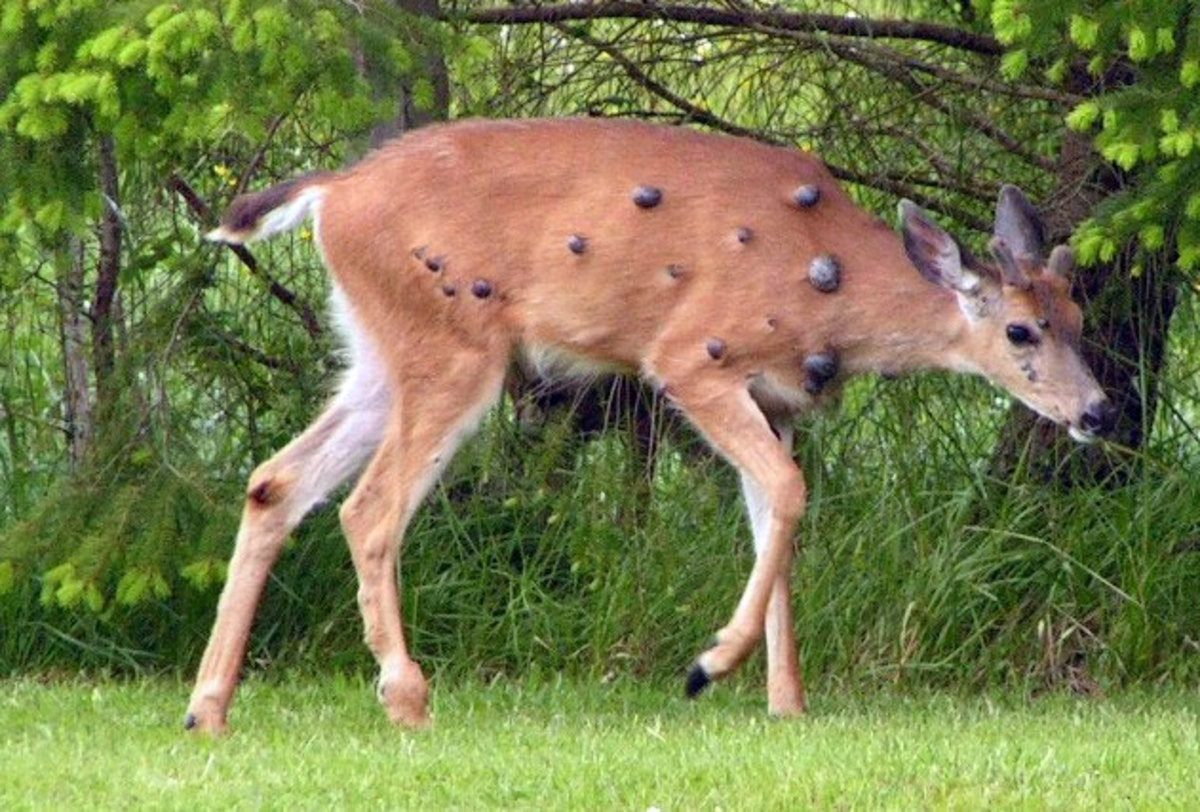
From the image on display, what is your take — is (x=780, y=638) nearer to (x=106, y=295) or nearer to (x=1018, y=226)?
(x=1018, y=226)

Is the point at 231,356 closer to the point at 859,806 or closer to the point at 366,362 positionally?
the point at 366,362

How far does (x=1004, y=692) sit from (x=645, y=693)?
1.24 meters

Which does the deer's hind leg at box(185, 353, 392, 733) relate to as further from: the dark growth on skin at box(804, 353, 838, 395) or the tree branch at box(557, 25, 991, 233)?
the tree branch at box(557, 25, 991, 233)

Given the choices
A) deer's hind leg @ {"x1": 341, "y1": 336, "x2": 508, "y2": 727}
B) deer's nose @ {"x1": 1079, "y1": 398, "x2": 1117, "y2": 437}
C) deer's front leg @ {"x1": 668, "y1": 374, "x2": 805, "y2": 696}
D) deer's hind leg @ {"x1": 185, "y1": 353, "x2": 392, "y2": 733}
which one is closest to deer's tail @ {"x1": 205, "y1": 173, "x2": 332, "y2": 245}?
deer's hind leg @ {"x1": 185, "y1": 353, "x2": 392, "y2": 733}

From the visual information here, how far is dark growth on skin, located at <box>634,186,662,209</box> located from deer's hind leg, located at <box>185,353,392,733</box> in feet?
3.21

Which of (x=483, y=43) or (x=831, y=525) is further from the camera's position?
(x=831, y=525)

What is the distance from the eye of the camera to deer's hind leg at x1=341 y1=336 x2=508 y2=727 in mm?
7930

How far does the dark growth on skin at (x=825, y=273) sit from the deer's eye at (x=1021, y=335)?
565mm

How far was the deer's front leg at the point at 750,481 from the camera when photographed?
7.63 metres

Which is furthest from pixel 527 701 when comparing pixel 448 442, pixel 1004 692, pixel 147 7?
pixel 147 7

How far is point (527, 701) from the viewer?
8.53 meters

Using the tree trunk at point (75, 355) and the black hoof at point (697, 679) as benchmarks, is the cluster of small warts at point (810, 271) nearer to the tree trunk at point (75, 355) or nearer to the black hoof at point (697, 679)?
the black hoof at point (697, 679)

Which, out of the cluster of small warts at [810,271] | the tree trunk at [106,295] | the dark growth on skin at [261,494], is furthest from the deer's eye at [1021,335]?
the tree trunk at [106,295]

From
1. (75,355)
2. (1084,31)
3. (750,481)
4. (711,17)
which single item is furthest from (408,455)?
(711,17)
